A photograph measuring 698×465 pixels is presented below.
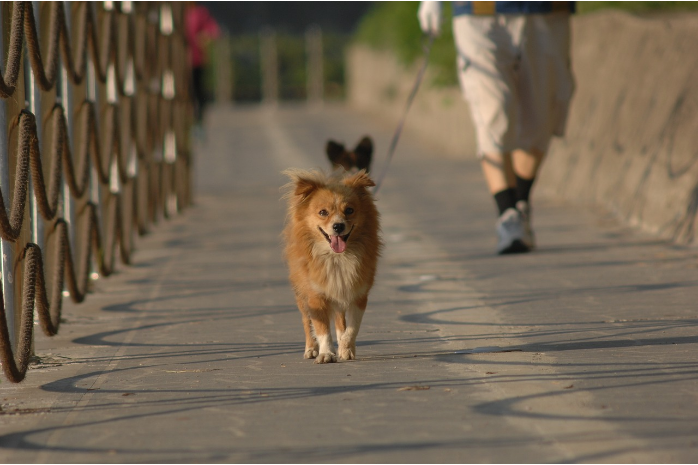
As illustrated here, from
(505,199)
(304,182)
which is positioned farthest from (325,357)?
(505,199)

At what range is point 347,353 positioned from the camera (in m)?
5.53

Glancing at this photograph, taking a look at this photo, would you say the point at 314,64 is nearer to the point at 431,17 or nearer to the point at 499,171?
the point at 431,17

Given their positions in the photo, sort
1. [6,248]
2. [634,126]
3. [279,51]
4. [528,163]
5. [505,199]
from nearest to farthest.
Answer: [6,248], [505,199], [528,163], [634,126], [279,51]

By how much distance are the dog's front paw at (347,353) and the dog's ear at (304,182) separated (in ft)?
2.69

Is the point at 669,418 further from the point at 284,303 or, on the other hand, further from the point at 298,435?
the point at 284,303

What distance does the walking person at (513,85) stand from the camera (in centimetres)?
884

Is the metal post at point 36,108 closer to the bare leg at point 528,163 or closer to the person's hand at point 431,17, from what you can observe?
the person's hand at point 431,17

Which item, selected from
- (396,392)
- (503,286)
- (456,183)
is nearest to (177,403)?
(396,392)

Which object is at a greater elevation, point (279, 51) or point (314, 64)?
point (279, 51)

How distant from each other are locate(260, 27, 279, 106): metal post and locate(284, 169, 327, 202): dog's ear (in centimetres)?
3431

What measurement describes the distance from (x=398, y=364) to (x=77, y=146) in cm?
330

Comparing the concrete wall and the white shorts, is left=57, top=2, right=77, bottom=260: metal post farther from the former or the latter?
the concrete wall

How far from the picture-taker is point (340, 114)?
108 feet

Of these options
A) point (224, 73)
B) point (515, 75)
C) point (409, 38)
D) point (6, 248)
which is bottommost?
point (6, 248)
